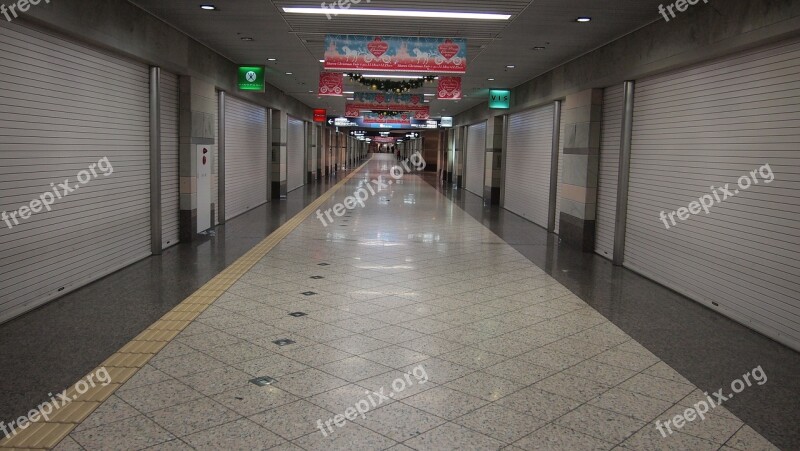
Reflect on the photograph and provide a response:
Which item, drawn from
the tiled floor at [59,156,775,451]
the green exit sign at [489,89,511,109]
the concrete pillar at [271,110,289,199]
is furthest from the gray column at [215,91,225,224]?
the green exit sign at [489,89,511,109]

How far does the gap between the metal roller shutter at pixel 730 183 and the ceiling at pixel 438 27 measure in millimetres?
1176

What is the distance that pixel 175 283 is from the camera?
6797 millimetres

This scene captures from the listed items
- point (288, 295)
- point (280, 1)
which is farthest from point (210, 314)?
point (280, 1)

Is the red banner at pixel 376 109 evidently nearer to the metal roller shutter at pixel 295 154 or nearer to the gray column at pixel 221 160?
the metal roller shutter at pixel 295 154

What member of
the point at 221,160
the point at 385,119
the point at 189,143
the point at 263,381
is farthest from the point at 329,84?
the point at 385,119

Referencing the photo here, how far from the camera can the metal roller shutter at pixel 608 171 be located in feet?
29.6

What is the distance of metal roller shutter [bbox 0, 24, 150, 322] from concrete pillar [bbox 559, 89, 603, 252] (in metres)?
6.63

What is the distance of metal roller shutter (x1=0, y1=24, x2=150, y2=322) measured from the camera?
5246 millimetres

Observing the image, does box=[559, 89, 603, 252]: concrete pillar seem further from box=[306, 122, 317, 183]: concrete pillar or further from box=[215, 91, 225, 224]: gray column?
→ box=[306, 122, 317, 183]: concrete pillar

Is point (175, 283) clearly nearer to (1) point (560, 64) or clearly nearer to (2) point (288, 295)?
(2) point (288, 295)

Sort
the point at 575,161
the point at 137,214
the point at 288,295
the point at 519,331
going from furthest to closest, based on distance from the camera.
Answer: the point at 575,161
the point at 137,214
the point at 288,295
the point at 519,331

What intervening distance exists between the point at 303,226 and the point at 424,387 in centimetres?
813

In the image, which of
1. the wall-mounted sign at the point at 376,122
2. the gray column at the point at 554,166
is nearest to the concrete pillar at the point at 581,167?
the gray column at the point at 554,166

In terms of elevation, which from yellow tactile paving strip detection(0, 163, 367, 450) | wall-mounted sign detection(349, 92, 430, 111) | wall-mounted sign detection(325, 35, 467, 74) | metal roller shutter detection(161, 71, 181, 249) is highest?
wall-mounted sign detection(349, 92, 430, 111)
